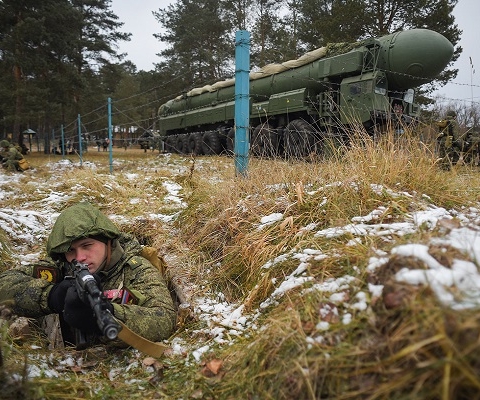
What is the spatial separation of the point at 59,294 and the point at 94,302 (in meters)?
0.51

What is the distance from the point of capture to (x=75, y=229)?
2145 millimetres

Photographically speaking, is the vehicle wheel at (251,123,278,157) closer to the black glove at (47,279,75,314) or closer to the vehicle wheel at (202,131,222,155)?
the black glove at (47,279,75,314)

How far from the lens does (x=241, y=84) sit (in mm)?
3977

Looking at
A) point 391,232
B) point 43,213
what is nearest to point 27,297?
point 391,232

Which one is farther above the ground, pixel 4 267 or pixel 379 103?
pixel 379 103

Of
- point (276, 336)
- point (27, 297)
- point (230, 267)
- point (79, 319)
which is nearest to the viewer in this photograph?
point (276, 336)

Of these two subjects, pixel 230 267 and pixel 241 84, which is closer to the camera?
pixel 230 267

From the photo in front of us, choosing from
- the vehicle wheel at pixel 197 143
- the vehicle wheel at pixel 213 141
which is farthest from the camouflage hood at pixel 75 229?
the vehicle wheel at pixel 197 143

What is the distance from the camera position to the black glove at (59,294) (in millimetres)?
1986

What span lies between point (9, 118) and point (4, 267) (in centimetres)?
1678

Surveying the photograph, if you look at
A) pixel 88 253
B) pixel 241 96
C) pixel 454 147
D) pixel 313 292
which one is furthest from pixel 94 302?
pixel 454 147

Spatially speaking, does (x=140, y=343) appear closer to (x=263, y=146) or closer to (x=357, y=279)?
(x=357, y=279)

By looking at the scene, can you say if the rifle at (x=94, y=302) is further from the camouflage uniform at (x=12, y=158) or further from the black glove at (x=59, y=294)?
the camouflage uniform at (x=12, y=158)

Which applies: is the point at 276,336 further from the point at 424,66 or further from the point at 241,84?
the point at 424,66
